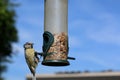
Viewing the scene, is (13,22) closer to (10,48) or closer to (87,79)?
(10,48)

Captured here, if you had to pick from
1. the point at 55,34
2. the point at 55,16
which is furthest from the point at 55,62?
the point at 55,16

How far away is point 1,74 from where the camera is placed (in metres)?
10.5

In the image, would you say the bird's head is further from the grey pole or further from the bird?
the grey pole

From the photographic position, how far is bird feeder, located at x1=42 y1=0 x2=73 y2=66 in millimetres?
10164

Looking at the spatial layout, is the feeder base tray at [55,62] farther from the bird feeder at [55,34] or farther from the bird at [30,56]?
the bird at [30,56]

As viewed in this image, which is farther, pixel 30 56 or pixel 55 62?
pixel 55 62

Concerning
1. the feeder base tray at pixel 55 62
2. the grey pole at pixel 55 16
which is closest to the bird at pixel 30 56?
the feeder base tray at pixel 55 62

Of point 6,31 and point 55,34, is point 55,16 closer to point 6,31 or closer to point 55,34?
point 55,34

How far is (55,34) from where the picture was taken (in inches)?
405

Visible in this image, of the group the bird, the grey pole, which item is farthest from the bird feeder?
the bird

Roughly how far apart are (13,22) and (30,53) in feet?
5.60

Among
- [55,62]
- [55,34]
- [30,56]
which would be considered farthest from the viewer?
[55,34]

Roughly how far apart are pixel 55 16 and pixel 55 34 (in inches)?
12.9

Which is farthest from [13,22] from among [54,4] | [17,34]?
[54,4]
